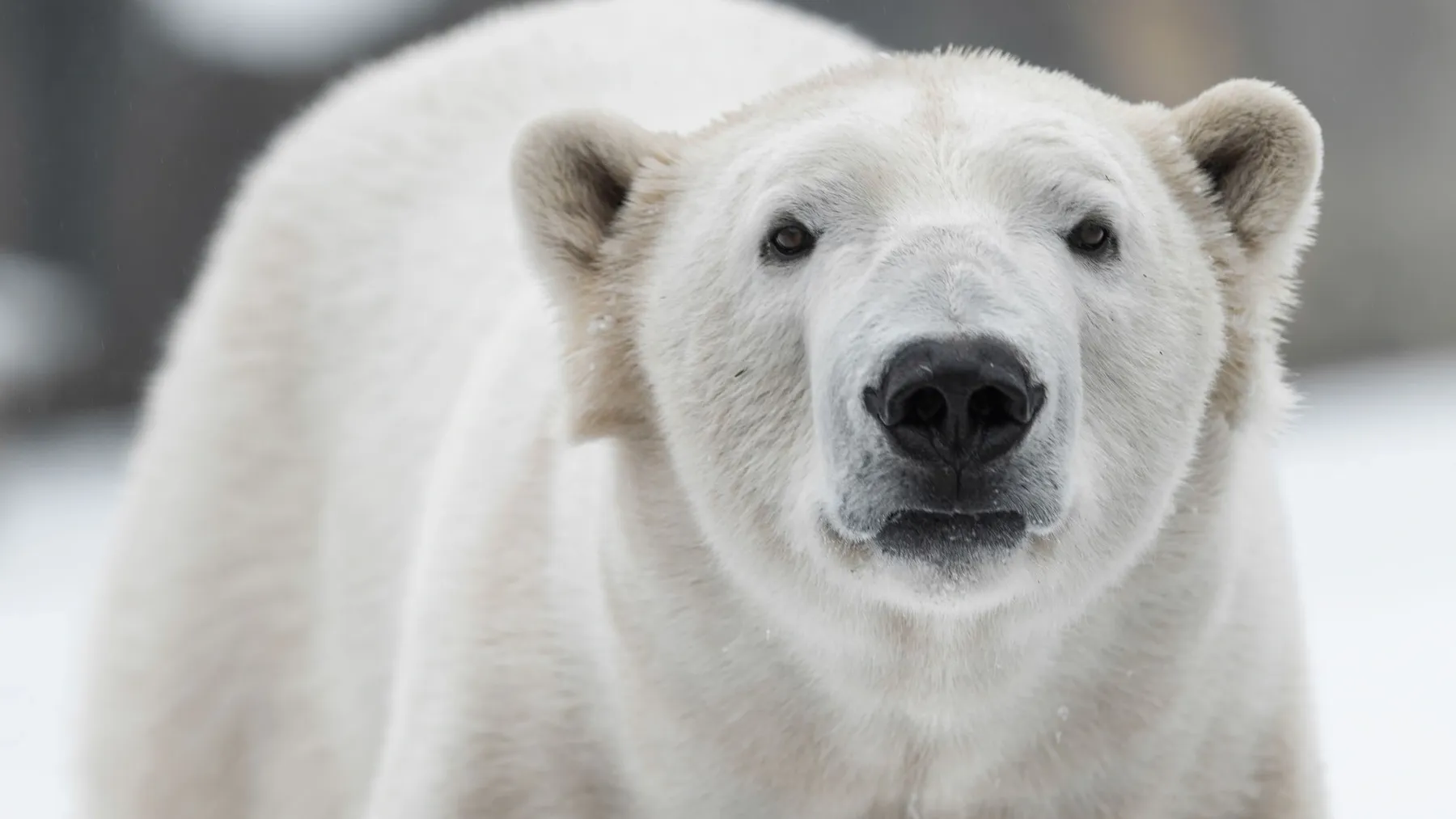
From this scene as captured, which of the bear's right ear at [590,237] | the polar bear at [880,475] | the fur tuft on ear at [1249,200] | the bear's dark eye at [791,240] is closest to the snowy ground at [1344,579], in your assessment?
the polar bear at [880,475]

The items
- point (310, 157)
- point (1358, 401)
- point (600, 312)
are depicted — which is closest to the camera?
point (600, 312)

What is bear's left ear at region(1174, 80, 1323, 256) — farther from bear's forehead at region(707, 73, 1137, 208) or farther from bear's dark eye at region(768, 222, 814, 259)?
bear's dark eye at region(768, 222, 814, 259)

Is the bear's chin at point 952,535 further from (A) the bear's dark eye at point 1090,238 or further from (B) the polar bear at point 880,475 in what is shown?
(A) the bear's dark eye at point 1090,238

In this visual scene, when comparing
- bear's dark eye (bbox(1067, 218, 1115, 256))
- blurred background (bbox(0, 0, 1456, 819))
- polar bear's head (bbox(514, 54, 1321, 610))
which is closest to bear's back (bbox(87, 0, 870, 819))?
polar bear's head (bbox(514, 54, 1321, 610))

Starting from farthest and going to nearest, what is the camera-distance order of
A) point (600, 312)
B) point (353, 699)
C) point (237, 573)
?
point (237, 573)
point (353, 699)
point (600, 312)

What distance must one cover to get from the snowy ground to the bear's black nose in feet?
7.86

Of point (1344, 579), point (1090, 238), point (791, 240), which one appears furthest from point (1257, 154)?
point (1344, 579)

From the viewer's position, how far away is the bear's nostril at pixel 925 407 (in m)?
1.90

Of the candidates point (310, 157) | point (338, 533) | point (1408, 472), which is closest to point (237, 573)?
point (338, 533)

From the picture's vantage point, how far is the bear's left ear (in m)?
2.42

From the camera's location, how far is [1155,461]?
2.24 metres

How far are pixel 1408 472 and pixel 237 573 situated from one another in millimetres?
4893

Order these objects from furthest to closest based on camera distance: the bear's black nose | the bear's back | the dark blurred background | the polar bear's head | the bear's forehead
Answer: the dark blurred background
the bear's back
the bear's forehead
the polar bear's head
the bear's black nose

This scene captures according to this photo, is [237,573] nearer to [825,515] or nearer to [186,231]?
[825,515]
